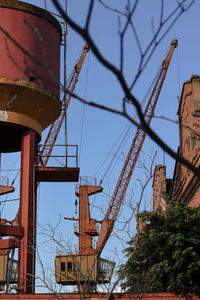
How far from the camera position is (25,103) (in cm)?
2602

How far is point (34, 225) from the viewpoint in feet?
84.5

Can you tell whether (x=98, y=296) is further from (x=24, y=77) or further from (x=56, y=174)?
(x=24, y=77)

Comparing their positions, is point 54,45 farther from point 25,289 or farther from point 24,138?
point 25,289

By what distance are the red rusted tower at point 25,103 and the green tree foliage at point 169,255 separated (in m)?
5.08

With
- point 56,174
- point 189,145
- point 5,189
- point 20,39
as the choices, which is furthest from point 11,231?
point 189,145

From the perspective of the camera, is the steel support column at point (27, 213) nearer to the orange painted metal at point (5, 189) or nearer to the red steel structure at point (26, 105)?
the red steel structure at point (26, 105)

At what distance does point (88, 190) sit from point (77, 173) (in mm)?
11801

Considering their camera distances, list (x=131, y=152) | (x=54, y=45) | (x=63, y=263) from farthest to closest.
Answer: (x=131, y=152), (x=63, y=263), (x=54, y=45)

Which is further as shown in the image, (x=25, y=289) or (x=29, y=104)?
(x=29, y=104)

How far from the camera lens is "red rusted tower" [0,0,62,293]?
25.2 meters

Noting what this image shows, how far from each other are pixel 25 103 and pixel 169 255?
391 inches

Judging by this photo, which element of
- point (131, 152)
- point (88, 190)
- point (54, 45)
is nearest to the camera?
point (54, 45)

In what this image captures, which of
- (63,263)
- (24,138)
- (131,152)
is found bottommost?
(63,263)

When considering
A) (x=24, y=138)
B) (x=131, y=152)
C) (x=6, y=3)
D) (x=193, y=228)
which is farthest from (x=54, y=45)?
(x=131, y=152)
